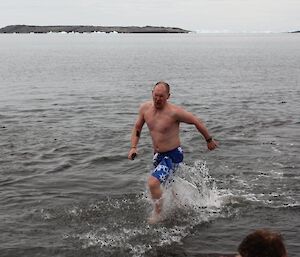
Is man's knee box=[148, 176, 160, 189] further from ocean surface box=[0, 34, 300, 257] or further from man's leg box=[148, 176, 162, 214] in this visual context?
ocean surface box=[0, 34, 300, 257]

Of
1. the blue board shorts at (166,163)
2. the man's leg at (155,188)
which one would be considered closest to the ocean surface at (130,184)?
the blue board shorts at (166,163)

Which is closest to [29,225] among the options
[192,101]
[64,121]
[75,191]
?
[75,191]

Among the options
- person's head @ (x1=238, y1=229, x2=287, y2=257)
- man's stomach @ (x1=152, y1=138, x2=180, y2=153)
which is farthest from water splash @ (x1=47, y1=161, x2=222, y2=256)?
person's head @ (x1=238, y1=229, x2=287, y2=257)

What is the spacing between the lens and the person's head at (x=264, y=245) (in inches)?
152

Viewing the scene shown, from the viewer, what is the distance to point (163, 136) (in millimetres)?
9695

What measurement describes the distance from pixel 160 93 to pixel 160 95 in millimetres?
42

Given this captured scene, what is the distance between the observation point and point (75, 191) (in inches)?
471

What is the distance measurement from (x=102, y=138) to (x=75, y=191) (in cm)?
618

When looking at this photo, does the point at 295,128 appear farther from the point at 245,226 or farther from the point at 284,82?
the point at 284,82

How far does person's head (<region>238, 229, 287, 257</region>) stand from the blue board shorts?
5571 millimetres

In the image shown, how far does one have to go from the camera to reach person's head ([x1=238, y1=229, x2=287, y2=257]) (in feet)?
12.7

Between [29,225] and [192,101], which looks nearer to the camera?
[29,225]

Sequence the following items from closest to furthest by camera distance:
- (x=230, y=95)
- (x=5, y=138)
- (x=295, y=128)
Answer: (x=5, y=138)
(x=295, y=128)
(x=230, y=95)

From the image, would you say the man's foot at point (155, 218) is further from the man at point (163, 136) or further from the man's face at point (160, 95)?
the man's face at point (160, 95)
